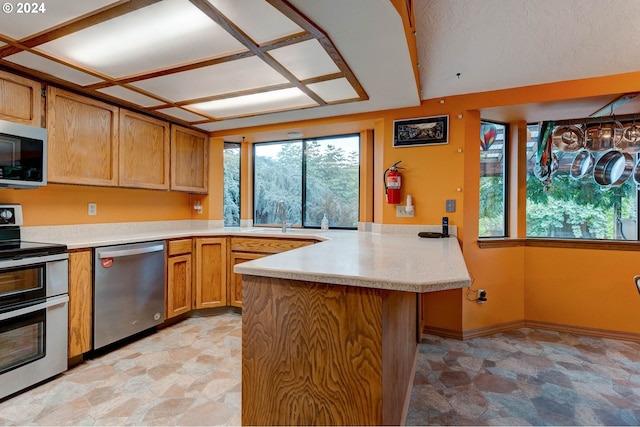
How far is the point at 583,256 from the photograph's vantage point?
282 cm

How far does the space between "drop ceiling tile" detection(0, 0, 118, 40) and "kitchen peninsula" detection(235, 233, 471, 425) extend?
149 centimetres

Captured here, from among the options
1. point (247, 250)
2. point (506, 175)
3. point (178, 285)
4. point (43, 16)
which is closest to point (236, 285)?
point (247, 250)

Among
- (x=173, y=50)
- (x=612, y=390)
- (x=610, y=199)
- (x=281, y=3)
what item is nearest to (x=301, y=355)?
(x=281, y=3)

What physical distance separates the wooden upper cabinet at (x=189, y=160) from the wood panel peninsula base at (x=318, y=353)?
98.3 inches

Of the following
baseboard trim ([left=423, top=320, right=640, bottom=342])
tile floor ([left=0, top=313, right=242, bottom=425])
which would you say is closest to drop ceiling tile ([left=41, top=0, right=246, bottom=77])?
tile floor ([left=0, top=313, right=242, bottom=425])

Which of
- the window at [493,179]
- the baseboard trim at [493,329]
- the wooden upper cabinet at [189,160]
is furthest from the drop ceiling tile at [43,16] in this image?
the baseboard trim at [493,329]

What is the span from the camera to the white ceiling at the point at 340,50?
5.08 feet

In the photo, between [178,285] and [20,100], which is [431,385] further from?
[20,100]

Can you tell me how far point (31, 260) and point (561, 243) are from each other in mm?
4225

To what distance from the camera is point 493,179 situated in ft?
10.0

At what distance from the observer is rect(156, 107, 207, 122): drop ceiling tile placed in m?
2.96

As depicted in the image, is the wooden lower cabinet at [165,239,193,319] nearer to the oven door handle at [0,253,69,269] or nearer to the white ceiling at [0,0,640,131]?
the oven door handle at [0,253,69,269]

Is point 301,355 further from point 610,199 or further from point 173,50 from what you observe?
point 610,199

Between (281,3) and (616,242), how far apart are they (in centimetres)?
336
